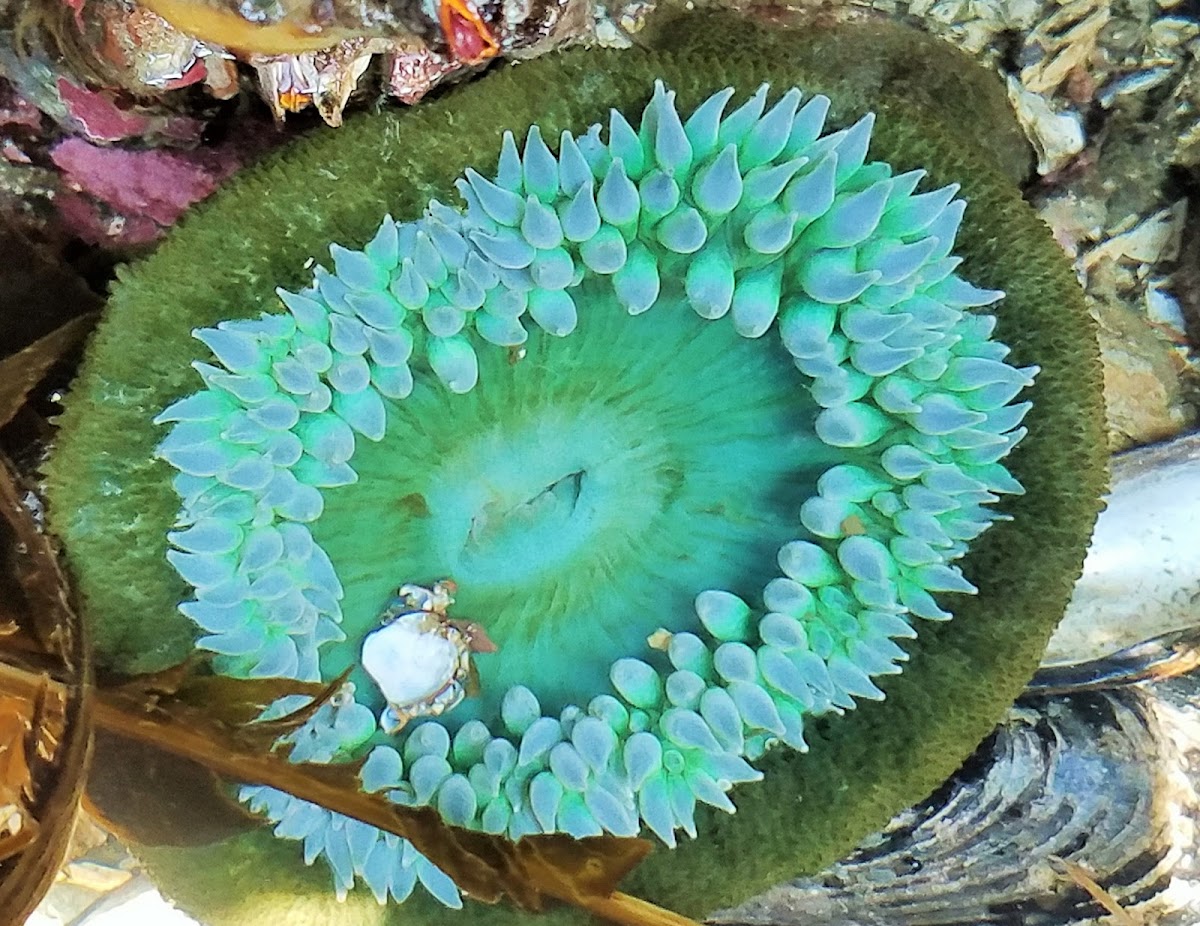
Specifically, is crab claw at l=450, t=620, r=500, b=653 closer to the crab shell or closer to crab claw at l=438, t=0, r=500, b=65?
the crab shell

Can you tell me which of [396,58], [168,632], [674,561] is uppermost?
[396,58]

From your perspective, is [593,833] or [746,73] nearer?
[746,73]

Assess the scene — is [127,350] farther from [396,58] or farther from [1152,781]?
[1152,781]

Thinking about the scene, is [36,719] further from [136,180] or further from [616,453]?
[616,453]

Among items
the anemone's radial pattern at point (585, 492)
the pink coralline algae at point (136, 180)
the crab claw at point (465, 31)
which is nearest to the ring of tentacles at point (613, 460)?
the anemone's radial pattern at point (585, 492)

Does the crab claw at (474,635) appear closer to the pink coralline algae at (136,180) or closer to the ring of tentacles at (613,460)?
the ring of tentacles at (613,460)

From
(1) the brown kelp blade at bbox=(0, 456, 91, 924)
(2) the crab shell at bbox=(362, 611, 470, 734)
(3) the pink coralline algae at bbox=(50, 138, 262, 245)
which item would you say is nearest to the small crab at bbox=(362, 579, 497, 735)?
(2) the crab shell at bbox=(362, 611, 470, 734)

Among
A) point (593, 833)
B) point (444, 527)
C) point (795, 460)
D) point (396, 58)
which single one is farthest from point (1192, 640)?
point (396, 58)
